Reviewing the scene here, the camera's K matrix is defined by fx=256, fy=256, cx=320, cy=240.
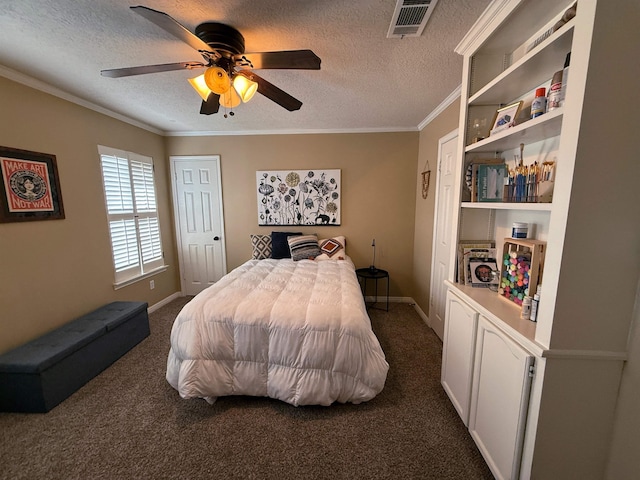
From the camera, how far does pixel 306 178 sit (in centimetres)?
359

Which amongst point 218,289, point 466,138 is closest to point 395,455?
point 218,289

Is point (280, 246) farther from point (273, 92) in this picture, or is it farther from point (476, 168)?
point (476, 168)

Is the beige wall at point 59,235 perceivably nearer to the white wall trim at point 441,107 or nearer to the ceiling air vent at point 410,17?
the ceiling air vent at point 410,17

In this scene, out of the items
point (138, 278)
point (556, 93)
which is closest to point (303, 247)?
point (138, 278)

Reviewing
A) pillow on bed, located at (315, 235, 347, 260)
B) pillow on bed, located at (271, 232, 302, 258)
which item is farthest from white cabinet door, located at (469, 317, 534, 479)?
pillow on bed, located at (271, 232, 302, 258)

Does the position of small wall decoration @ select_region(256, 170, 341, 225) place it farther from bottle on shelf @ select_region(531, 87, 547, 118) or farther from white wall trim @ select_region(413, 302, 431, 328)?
bottle on shelf @ select_region(531, 87, 547, 118)

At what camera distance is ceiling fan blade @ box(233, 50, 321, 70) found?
136 centimetres

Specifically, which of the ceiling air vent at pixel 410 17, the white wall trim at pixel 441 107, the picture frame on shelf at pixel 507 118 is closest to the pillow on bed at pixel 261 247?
the white wall trim at pixel 441 107

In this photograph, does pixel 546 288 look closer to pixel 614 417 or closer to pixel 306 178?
pixel 614 417

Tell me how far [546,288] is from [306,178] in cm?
297

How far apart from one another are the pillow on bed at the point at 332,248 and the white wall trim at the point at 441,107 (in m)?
1.77

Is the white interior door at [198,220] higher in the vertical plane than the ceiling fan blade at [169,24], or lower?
lower

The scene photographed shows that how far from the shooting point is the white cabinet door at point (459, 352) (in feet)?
5.00

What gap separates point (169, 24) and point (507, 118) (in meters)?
1.76
